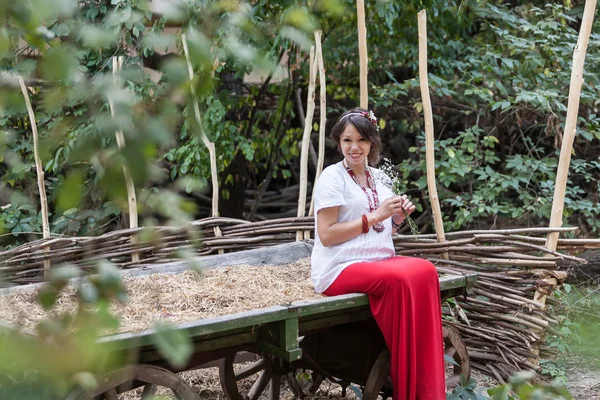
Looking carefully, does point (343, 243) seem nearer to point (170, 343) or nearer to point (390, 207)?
Answer: point (390, 207)

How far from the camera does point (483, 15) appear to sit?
5934 mm

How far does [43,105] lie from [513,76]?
5450 millimetres

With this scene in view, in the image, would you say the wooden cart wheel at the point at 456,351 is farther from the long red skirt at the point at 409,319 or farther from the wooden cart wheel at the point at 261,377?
the wooden cart wheel at the point at 261,377

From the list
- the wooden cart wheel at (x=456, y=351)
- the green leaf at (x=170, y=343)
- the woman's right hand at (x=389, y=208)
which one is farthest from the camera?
the wooden cart wheel at (x=456, y=351)

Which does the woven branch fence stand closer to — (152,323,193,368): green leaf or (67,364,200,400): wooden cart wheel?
(67,364,200,400): wooden cart wheel

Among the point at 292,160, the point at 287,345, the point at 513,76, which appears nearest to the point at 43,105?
the point at 287,345

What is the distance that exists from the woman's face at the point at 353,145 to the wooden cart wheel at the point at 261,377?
3.22 feet

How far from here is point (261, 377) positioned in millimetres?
3682

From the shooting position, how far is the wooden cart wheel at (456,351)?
339cm

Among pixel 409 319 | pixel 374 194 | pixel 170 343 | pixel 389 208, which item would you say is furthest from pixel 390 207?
pixel 170 343

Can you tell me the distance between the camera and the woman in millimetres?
2895

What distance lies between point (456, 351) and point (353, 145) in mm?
1147

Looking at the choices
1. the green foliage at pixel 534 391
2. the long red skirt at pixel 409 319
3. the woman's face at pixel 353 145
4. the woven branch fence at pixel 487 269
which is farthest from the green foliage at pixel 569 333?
the green foliage at pixel 534 391

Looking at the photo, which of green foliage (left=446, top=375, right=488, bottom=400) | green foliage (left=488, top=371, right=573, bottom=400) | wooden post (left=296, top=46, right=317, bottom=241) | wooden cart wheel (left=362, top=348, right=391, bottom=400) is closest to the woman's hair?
wooden cart wheel (left=362, top=348, right=391, bottom=400)
